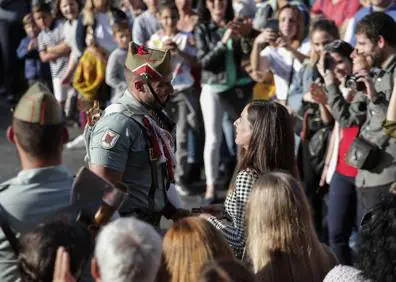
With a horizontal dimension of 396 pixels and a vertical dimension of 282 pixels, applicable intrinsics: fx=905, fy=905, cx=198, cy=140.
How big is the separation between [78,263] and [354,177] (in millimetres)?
3193

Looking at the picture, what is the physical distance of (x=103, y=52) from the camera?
9188 mm

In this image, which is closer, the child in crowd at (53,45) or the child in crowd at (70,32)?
the child in crowd at (70,32)

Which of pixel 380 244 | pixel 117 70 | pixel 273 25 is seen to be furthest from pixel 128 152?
pixel 117 70

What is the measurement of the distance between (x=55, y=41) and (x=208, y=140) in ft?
10.4

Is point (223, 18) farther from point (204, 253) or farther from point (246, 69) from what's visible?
point (204, 253)

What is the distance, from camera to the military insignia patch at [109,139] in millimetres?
4391

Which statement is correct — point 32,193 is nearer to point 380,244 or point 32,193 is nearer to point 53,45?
point 380,244

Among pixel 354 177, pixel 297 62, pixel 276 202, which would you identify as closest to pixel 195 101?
pixel 297 62

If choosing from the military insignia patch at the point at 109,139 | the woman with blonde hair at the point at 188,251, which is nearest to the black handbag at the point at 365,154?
the military insignia patch at the point at 109,139

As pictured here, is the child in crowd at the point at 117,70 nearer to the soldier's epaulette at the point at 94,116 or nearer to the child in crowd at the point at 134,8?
the child in crowd at the point at 134,8

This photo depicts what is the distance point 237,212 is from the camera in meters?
4.38

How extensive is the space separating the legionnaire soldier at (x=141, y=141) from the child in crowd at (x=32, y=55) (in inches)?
241

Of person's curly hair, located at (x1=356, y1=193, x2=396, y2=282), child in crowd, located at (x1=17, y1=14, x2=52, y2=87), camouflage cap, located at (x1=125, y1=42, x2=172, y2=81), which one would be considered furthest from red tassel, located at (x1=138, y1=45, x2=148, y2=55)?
child in crowd, located at (x1=17, y1=14, x2=52, y2=87)

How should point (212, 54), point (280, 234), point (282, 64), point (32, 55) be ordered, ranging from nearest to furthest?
point (280, 234)
point (282, 64)
point (212, 54)
point (32, 55)
